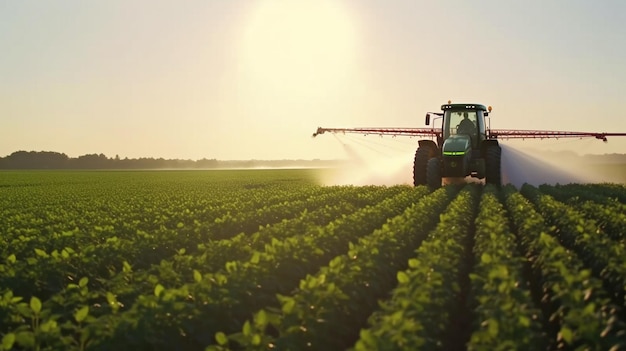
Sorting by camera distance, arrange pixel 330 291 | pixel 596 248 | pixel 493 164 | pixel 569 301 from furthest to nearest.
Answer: pixel 493 164
pixel 596 248
pixel 330 291
pixel 569 301

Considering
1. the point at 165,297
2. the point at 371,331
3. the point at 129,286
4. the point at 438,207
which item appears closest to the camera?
the point at 371,331

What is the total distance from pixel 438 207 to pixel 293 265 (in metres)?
8.87

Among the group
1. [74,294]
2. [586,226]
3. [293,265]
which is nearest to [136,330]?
[74,294]

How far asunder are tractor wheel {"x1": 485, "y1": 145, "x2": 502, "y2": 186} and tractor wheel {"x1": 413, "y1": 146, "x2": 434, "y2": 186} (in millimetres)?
2497

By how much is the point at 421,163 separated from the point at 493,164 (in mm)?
2908

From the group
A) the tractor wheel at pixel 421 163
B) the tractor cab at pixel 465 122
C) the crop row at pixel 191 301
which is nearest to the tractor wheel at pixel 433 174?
the tractor wheel at pixel 421 163

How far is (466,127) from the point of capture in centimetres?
2594

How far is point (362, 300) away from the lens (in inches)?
298

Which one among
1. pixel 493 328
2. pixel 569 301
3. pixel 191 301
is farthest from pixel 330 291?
pixel 569 301

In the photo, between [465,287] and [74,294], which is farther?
[465,287]

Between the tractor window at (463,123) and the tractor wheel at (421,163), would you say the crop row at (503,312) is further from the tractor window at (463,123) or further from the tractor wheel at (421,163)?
the tractor window at (463,123)

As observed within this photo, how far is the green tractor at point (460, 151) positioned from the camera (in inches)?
949

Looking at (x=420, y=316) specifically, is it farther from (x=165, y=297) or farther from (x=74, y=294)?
(x=74, y=294)

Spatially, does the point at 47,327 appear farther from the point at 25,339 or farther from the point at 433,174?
the point at 433,174
